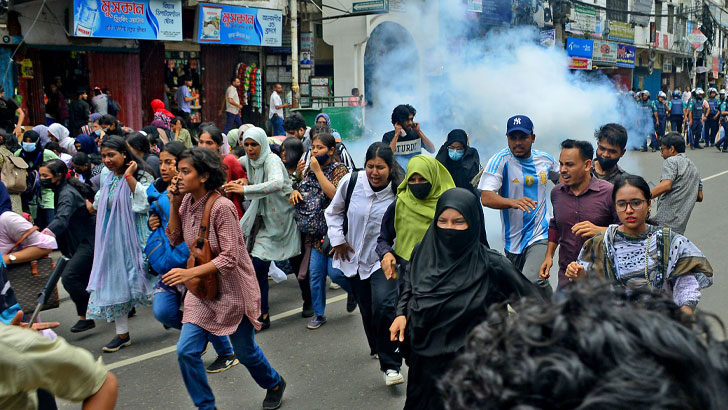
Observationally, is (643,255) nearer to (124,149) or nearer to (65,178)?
(124,149)

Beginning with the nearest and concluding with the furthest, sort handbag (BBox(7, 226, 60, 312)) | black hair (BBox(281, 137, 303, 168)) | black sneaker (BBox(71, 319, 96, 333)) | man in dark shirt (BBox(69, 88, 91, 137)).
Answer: handbag (BBox(7, 226, 60, 312)) < black sneaker (BBox(71, 319, 96, 333)) < black hair (BBox(281, 137, 303, 168)) < man in dark shirt (BBox(69, 88, 91, 137))

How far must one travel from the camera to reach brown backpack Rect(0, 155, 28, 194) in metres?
7.38

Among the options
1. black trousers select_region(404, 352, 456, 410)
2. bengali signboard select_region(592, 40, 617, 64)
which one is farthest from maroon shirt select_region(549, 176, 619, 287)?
bengali signboard select_region(592, 40, 617, 64)

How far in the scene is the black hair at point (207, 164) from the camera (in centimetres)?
408

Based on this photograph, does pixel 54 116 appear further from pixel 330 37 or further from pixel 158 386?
pixel 158 386

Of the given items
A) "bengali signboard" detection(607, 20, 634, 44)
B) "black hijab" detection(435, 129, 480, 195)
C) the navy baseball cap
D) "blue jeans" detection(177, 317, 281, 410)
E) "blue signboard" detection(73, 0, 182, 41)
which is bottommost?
"blue jeans" detection(177, 317, 281, 410)

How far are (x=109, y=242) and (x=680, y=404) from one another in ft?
17.1

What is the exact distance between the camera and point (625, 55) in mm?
35969

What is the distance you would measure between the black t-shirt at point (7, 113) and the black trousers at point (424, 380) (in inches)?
390

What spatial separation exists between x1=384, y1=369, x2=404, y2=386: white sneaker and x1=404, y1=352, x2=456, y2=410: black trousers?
1197 millimetres

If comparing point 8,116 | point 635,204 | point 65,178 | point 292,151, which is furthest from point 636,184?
point 8,116

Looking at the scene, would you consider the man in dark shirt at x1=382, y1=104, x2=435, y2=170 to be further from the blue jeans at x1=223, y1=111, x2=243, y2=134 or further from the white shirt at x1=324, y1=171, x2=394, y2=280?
the blue jeans at x1=223, y1=111, x2=243, y2=134

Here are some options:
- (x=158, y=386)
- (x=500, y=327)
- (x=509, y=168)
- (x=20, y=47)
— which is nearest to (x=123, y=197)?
(x=158, y=386)

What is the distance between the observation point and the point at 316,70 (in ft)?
76.5
